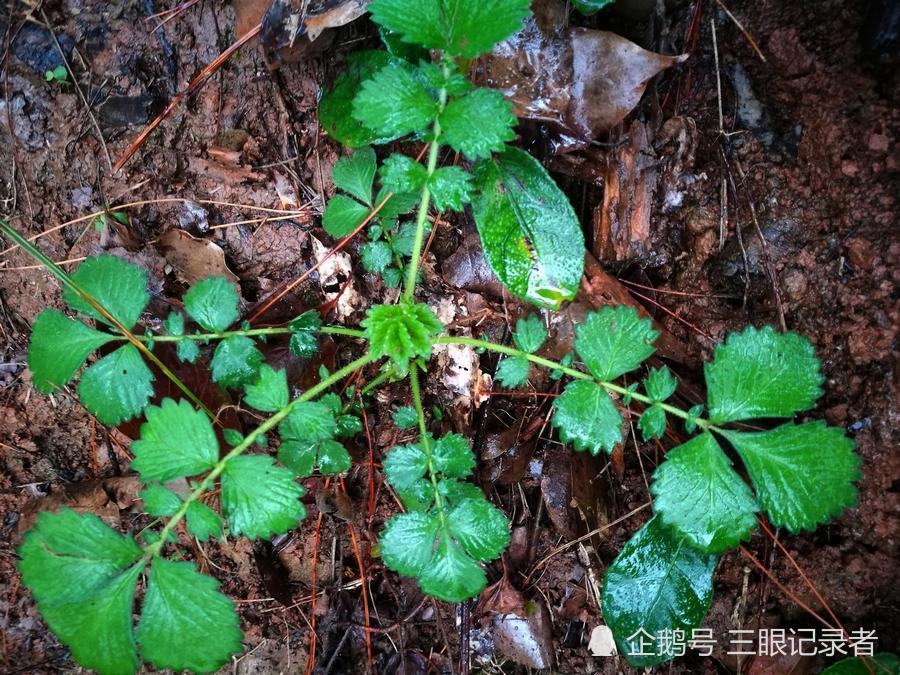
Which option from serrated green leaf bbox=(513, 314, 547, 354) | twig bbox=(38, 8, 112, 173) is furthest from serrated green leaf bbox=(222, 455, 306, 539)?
twig bbox=(38, 8, 112, 173)

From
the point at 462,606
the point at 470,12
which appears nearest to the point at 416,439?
the point at 462,606

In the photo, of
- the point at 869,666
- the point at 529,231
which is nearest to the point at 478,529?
the point at 529,231

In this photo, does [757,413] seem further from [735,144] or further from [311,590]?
[311,590]

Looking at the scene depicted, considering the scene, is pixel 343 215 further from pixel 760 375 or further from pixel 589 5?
pixel 760 375

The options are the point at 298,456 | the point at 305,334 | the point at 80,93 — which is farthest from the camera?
the point at 80,93

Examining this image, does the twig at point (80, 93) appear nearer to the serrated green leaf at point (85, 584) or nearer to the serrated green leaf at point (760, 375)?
the serrated green leaf at point (85, 584)
